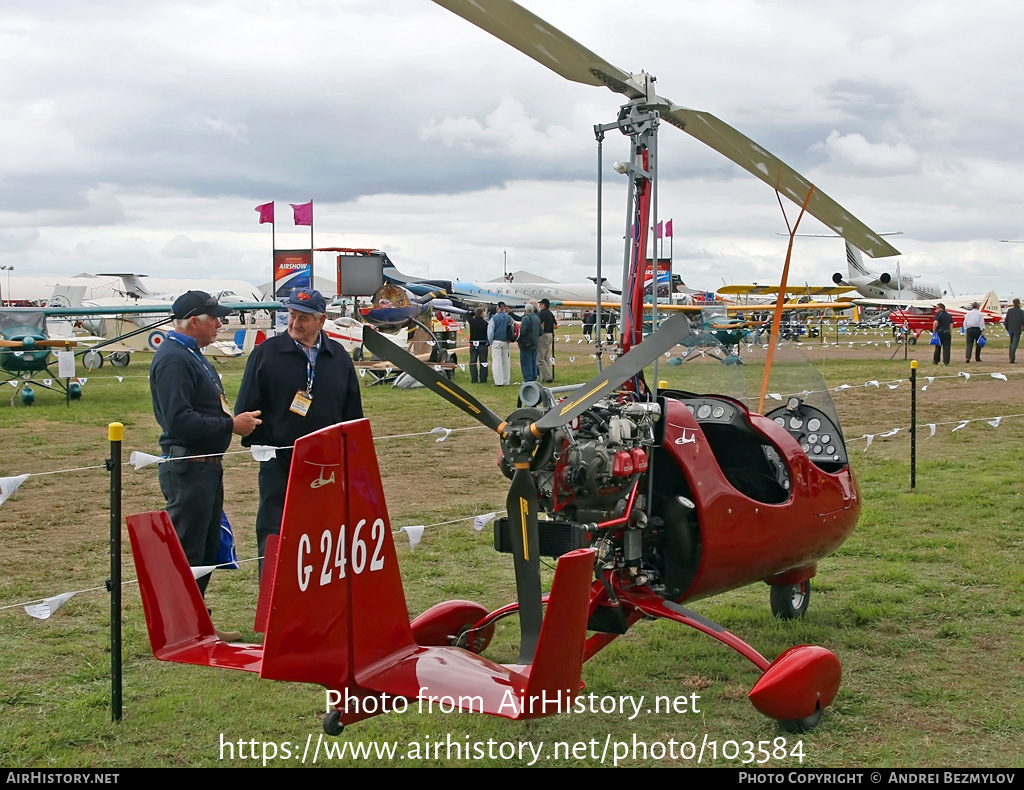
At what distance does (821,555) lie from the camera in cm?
504

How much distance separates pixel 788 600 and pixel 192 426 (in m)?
3.59

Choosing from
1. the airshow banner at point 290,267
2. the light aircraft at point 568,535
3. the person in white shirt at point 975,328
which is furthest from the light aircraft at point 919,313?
the light aircraft at point 568,535

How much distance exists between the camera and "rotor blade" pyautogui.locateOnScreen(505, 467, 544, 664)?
11.8 ft

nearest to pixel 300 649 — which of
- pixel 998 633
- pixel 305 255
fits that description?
pixel 998 633

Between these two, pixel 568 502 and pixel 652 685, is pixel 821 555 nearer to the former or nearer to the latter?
pixel 652 685

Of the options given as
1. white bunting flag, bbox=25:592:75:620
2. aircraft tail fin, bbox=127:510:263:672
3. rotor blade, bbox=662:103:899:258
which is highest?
rotor blade, bbox=662:103:899:258

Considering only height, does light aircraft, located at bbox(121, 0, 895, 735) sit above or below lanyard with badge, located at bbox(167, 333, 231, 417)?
below

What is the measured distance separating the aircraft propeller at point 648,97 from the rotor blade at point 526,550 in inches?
63.3

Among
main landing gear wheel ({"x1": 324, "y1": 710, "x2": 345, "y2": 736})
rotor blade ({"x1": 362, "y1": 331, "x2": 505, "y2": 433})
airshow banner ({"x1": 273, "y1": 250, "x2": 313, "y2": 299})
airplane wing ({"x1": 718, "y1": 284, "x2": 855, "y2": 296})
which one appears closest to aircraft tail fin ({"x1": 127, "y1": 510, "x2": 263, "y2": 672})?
main landing gear wheel ({"x1": 324, "y1": 710, "x2": 345, "y2": 736})

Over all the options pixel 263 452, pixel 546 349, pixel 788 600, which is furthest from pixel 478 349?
pixel 263 452

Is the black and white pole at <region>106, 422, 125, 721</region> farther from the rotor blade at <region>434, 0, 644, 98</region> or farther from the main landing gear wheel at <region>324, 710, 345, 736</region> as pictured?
the rotor blade at <region>434, 0, 644, 98</region>

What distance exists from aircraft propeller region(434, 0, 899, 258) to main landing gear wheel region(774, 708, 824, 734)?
2.69 meters

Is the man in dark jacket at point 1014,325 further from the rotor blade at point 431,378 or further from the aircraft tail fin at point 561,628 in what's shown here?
the aircraft tail fin at point 561,628

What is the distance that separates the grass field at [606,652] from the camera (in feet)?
12.5
